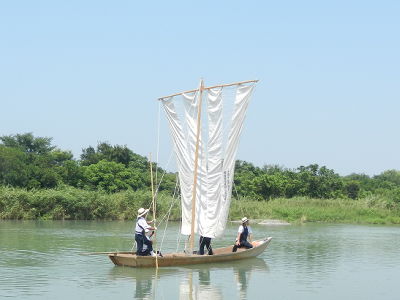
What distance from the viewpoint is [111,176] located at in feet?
166

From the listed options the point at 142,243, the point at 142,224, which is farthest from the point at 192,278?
the point at 142,224

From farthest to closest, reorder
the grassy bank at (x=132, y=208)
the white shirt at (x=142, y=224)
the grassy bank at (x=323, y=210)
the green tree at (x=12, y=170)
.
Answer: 1. the green tree at (x=12, y=170)
2. the grassy bank at (x=323, y=210)
3. the grassy bank at (x=132, y=208)
4. the white shirt at (x=142, y=224)

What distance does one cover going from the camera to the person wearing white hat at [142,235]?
15.7 meters

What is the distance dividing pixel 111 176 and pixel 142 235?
35415 mm

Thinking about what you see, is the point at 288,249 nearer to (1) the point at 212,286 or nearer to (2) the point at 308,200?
(1) the point at 212,286

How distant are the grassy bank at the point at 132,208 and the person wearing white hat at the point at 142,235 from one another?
2393 cm

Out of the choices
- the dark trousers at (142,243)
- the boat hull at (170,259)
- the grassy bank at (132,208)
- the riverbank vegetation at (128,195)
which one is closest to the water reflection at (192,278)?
the boat hull at (170,259)

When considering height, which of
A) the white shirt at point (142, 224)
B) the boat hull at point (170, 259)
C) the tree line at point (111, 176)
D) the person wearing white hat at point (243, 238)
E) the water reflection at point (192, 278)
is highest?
the tree line at point (111, 176)

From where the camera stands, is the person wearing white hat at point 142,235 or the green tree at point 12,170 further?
the green tree at point 12,170

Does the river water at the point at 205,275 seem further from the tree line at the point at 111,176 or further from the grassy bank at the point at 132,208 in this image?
the tree line at the point at 111,176

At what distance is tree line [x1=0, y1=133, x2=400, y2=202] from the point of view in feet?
153

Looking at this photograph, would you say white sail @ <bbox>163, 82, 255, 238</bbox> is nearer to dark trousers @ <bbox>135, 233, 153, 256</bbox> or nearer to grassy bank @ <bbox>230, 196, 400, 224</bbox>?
dark trousers @ <bbox>135, 233, 153, 256</bbox>

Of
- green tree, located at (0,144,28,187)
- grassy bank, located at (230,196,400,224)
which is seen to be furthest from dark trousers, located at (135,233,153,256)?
green tree, located at (0,144,28,187)

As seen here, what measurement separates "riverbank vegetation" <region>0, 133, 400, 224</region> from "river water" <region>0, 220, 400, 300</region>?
12374mm
